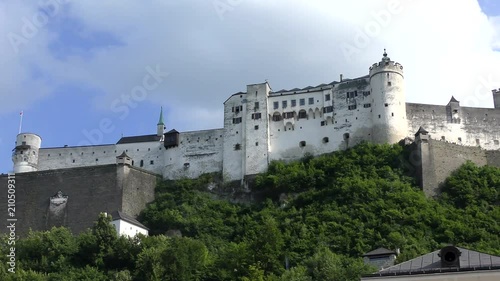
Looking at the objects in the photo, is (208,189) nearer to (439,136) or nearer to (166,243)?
(166,243)

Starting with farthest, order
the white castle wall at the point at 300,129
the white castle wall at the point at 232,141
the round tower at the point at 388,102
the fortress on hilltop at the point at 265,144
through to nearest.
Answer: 1. the white castle wall at the point at 232,141
2. the white castle wall at the point at 300,129
3. the round tower at the point at 388,102
4. the fortress on hilltop at the point at 265,144

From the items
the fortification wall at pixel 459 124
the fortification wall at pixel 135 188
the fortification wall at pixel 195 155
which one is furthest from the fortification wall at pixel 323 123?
the fortification wall at pixel 135 188

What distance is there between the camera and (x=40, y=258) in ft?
159

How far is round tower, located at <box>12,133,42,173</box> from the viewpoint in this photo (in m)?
64.9

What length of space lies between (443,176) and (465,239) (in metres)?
9.06

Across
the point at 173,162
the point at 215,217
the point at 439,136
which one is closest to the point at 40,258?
the point at 215,217

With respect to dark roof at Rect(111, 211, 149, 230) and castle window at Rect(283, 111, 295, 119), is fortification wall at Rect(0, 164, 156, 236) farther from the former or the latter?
castle window at Rect(283, 111, 295, 119)

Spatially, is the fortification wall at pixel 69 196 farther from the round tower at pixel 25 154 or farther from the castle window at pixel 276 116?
the castle window at pixel 276 116

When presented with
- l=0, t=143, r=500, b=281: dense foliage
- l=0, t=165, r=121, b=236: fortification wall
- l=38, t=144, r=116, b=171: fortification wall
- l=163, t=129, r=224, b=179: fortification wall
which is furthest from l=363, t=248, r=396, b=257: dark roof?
l=38, t=144, r=116, b=171: fortification wall

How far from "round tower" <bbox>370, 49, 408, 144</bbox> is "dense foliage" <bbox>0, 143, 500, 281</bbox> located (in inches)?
58.7

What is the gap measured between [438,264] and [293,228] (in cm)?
2750

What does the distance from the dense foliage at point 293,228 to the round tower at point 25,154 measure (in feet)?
39.1

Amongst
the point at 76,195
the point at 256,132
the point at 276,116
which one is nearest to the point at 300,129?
the point at 276,116

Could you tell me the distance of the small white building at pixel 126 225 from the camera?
173 ft
